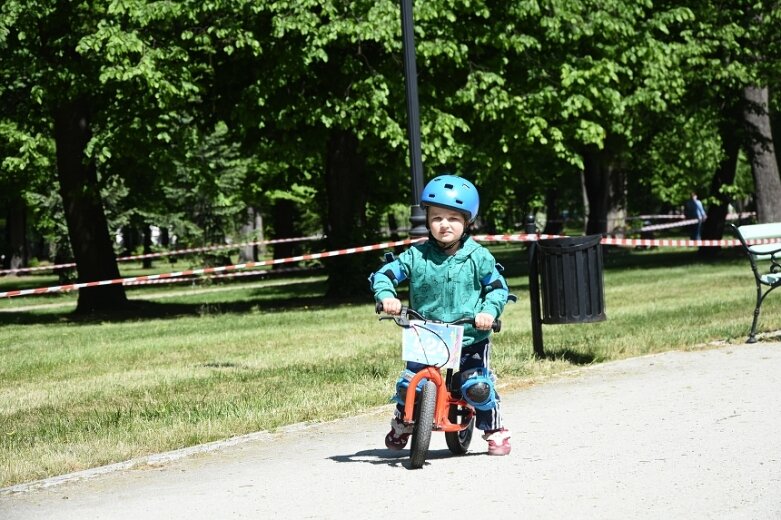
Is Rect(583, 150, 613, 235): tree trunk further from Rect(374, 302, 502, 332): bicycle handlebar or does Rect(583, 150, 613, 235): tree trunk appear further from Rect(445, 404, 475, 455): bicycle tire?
Rect(374, 302, 502, 332): bicycle handlebar

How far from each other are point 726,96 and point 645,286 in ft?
32.1

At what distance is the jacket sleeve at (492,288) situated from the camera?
257 inches

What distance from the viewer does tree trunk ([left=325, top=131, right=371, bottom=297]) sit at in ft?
77.5

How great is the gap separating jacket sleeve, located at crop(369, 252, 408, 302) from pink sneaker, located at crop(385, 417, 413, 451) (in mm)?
730

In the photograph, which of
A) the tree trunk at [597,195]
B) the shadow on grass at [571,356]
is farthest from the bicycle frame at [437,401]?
the tree trunk at [597,195]

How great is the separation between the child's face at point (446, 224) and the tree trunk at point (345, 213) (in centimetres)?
1682

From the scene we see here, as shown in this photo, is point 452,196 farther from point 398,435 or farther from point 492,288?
point 398,435

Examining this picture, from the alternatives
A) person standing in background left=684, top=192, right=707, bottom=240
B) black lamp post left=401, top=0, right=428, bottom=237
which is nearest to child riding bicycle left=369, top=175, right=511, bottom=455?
black lamp post left=401, top=0, right=428, bottom=237

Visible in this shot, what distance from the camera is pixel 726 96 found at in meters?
30.5

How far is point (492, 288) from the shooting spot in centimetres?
667

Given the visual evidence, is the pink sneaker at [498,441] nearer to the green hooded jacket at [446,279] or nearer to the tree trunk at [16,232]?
the green hooded jacket at [446,279]

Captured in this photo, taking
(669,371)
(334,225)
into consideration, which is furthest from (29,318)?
(669,371)

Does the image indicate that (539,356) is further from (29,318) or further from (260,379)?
(29,318)

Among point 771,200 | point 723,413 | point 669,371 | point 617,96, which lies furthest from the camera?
point 771,200
